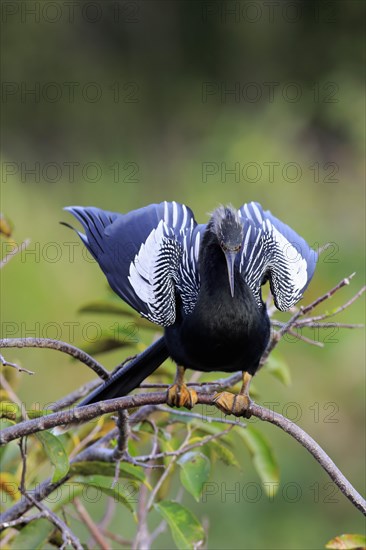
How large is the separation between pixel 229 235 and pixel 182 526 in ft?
2.17

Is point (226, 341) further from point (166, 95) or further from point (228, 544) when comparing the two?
point (166, 95)

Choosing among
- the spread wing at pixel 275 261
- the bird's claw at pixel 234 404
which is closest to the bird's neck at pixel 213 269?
the spread wing at pixel 275 261

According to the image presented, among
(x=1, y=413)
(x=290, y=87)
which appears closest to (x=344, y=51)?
(x=290, y=87)

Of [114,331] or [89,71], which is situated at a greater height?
[89,71]

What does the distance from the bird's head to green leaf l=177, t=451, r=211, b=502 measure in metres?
0.38

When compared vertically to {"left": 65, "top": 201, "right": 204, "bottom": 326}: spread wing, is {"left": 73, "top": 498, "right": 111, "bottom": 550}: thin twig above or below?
below

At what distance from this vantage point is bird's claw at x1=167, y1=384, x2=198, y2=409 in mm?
2125

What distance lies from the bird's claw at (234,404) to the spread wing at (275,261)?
0.29 m

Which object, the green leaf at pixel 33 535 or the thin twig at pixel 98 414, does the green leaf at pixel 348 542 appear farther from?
the green leaf at pixel 33 535

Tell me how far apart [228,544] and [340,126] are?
2.90 meters

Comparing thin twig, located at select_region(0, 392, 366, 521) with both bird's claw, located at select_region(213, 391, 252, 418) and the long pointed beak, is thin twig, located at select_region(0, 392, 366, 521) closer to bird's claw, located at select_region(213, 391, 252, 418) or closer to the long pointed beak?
bird's claw, located at select_region(213, 391, 252, 418)

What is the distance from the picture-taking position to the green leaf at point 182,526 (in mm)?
2016

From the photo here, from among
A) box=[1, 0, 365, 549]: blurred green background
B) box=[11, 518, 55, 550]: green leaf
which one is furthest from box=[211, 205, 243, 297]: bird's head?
box=[1, 0, 365, 549]: blurred green background

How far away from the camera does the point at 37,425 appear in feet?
5.67
